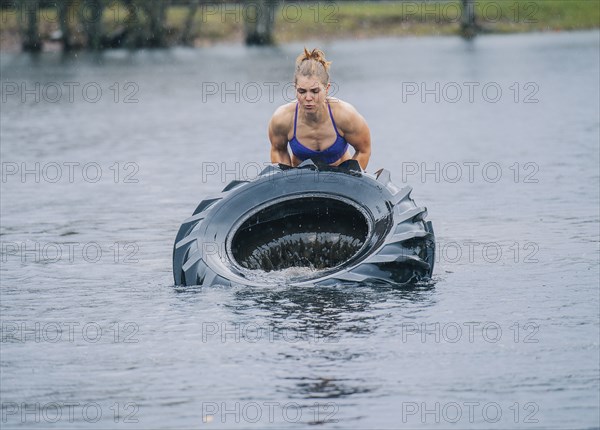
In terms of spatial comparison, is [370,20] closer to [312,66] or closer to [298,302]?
[312,66]

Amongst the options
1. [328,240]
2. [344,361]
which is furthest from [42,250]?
[344,361]

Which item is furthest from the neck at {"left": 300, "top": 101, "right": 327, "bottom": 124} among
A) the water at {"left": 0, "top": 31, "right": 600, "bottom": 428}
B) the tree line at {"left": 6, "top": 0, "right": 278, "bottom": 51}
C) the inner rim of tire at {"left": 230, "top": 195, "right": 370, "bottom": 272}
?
the tree line at {"left": 6, "top": 0, "right": 278, "bottom": 51}

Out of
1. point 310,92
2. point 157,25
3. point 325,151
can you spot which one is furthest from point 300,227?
point 157,25

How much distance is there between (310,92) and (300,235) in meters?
1.27

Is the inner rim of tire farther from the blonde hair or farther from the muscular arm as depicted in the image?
the blonde hair

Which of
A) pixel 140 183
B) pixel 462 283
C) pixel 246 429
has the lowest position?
pixel 246 429

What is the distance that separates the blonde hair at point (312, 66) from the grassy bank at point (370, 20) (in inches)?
2079

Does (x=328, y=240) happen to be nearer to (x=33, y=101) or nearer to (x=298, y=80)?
(x=298, y=80)

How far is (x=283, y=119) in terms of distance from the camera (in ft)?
43.4

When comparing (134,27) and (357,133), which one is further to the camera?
(134,27)

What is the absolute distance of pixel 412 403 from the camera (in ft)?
30.5

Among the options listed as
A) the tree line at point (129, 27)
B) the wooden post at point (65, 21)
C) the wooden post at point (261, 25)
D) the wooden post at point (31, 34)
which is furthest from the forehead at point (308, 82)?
the wooden post at point (261, 25)

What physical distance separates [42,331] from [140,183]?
840 cm

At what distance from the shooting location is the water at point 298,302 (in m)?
9.40
